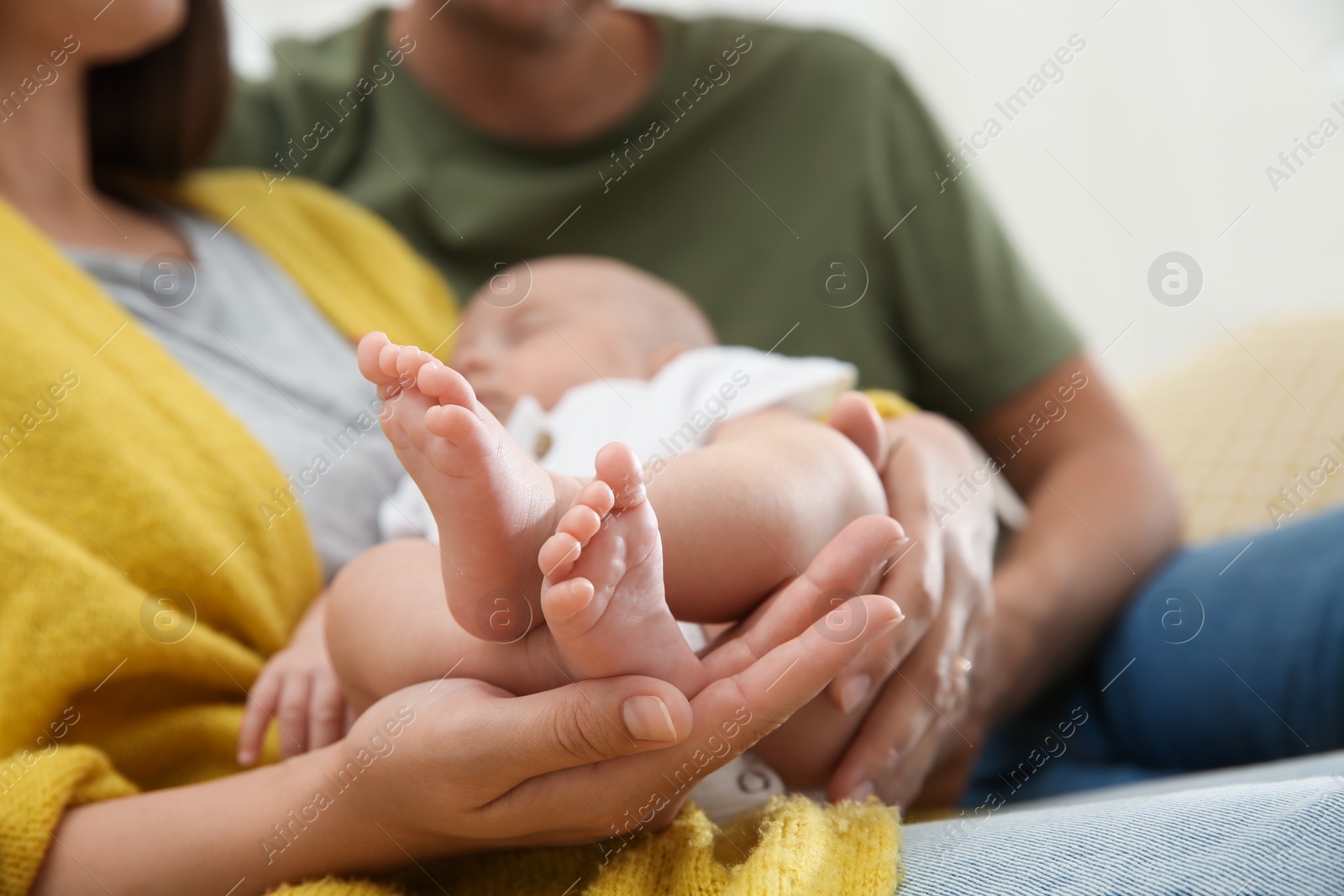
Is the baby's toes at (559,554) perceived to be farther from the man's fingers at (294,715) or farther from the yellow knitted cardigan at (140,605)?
the man's fingers at (294,715)

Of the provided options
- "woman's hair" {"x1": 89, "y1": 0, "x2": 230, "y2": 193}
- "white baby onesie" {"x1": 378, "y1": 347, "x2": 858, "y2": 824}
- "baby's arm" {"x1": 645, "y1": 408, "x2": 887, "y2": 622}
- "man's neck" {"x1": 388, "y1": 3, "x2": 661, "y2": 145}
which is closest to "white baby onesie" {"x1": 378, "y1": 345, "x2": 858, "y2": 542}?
"white baby onesie" {"x1": 378, "y1": 347, "x2": 858, "y2": 824}

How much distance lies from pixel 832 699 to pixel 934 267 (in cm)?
64

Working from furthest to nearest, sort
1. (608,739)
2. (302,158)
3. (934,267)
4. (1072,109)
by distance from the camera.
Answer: (1072,109) < (302,158) < (934,267) < (608,739)

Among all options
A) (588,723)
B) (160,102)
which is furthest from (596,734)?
(160,102)

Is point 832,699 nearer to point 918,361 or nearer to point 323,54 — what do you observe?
point 918,361

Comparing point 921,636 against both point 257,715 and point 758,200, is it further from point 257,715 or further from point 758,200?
point 758,200

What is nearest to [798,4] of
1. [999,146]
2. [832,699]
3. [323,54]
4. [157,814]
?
[999,146]

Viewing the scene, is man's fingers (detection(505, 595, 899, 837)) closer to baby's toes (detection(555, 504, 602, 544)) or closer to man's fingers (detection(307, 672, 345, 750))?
baby's toes (detection(555, 504, 602, 544))

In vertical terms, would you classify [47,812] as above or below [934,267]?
below

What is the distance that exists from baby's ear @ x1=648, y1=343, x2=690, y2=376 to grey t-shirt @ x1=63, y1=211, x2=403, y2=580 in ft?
0.81

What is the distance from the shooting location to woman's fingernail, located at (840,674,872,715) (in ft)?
1.84

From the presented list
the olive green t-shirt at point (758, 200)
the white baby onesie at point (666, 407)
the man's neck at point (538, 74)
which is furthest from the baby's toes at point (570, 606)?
the man's neck at point (538, 74)

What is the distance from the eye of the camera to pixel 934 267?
41.7 inches

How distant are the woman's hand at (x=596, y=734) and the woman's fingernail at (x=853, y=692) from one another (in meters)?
0.10
